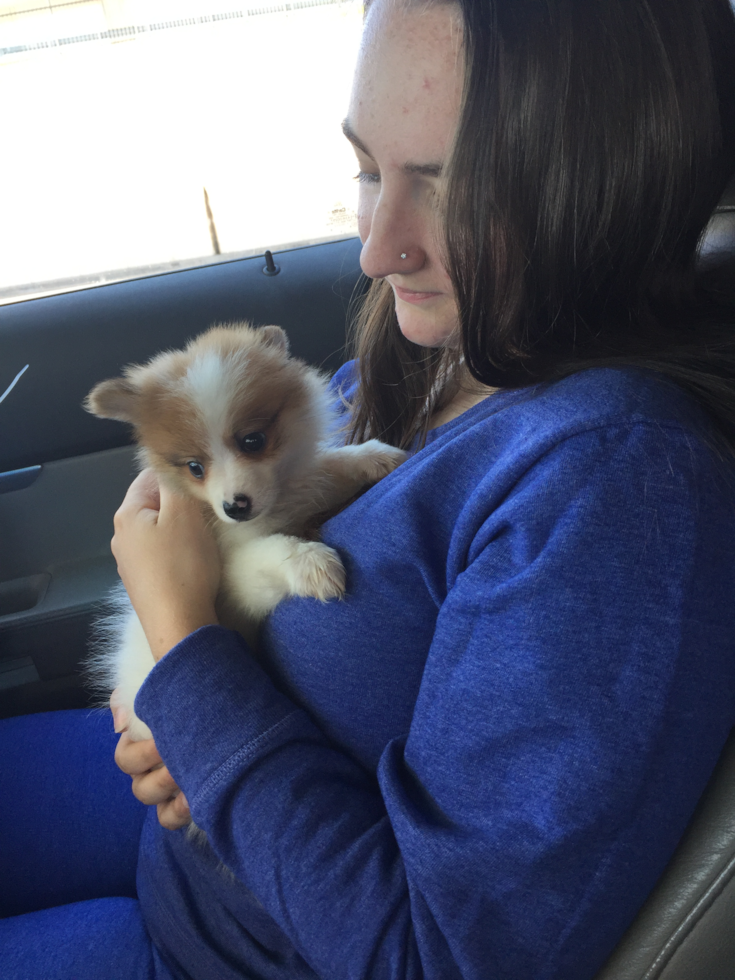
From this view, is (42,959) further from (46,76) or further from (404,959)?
(46,76)

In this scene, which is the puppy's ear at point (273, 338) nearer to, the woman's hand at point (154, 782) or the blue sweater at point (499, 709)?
the blue sweater at point (499, 709)

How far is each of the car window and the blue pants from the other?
63.6 inches

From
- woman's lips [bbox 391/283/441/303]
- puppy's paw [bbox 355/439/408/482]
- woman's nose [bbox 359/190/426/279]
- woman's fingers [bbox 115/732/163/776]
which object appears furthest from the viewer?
puppy's paw [bbox 355/439/408/482]

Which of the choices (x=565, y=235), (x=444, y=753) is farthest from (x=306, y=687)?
(x=565, y=235)

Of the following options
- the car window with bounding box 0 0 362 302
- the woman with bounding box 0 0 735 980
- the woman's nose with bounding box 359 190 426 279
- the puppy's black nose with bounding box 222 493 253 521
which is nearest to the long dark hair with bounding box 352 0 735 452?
the woman with bounding box 0 0 735 980

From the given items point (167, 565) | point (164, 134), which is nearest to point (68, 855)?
point (167, 565)

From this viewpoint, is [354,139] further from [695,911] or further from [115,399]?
[695,911]

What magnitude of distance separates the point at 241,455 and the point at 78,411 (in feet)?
3.74

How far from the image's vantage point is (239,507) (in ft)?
4.19

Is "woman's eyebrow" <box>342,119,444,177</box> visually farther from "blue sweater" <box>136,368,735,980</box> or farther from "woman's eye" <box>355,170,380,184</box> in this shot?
"blue sweater" <box>136,368,735,980</box>

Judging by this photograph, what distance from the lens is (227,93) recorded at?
2598mm

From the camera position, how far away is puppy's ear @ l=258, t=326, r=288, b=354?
1.52 m

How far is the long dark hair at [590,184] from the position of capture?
0.78m

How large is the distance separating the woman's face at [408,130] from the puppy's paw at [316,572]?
424 mm
